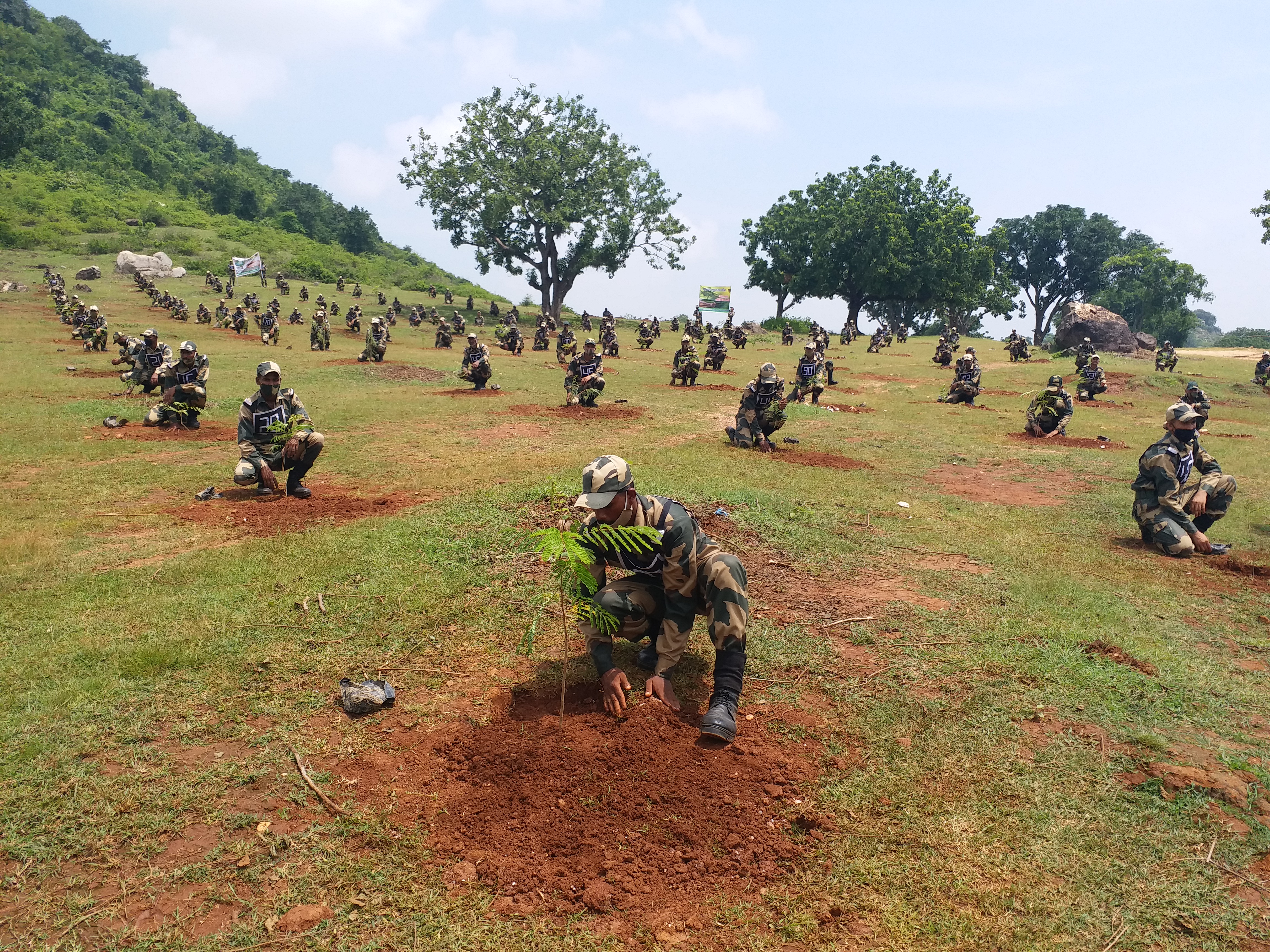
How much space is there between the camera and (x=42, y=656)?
5395 millimetres

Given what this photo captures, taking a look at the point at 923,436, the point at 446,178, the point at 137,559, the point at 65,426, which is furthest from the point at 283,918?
the point at 446,178

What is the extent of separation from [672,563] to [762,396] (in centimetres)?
994

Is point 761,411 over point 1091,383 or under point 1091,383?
under

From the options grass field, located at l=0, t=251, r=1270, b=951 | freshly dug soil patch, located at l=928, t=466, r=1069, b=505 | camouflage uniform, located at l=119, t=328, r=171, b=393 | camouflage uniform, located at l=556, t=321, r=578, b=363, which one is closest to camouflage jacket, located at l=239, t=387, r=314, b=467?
grass field, located at l=0, t=251, r=1270, b=951

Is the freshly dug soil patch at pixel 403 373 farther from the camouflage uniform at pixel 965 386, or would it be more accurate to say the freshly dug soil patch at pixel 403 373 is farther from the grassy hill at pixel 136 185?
the grassy hill at pixel 136 185

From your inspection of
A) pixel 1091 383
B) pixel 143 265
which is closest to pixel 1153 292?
pixel 1091 383

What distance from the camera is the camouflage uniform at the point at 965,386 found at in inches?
916

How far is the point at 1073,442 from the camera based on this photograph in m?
16.6

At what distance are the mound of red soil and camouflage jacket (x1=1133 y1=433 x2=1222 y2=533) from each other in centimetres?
921

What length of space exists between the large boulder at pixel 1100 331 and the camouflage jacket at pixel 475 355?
32.3 m

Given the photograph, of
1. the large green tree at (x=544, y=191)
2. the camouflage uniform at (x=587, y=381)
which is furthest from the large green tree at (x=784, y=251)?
the camouflage uniform at (x=587, y=381)

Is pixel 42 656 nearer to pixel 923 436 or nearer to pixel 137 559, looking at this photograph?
pixel 137 559

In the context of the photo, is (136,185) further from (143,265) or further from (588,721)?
(588,721)

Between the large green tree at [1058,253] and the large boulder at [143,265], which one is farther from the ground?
the large green tree at [1058,253]
